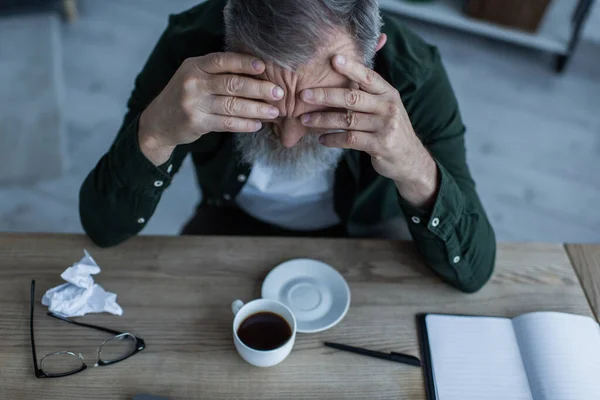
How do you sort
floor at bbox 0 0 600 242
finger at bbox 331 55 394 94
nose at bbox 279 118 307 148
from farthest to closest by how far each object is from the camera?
floor at bbox 0 0 600 242 → nose at bbox 279 118 307 148 → finger at bbox 331 55 394 94

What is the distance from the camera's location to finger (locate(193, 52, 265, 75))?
2.57 feet

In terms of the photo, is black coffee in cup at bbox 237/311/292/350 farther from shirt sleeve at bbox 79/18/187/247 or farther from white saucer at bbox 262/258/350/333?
shirt sleeve at bbox 79/18/187/247

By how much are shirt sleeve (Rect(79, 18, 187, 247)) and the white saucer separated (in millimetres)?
289

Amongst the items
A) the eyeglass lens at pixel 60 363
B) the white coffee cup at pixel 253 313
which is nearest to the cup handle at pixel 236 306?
the white coffee cup at pixel 253 313

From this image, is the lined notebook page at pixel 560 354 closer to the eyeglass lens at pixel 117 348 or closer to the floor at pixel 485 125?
the eyeglass lens at pixel 117 348

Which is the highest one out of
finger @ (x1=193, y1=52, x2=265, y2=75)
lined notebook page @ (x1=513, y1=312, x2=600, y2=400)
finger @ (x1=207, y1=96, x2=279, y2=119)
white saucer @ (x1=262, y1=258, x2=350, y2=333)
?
finger @ (x1=193, y1=52, x2=265, y2=75)

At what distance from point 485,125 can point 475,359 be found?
1.68 metres

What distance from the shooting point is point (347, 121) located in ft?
2.66

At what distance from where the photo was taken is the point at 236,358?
86 centimetres

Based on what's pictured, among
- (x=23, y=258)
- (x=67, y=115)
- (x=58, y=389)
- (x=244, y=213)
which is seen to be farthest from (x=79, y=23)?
(x=58, y=389)

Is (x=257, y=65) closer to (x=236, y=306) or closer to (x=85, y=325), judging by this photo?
(x=236, y=306)

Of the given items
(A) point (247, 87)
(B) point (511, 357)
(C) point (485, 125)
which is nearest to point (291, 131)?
(A) point (247, 87)

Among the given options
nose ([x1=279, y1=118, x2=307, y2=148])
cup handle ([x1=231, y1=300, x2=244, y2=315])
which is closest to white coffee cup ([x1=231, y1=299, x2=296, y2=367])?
cup handle ([x1=231, y1=300, x2=244, y2=315])

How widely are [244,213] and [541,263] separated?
729 mm
